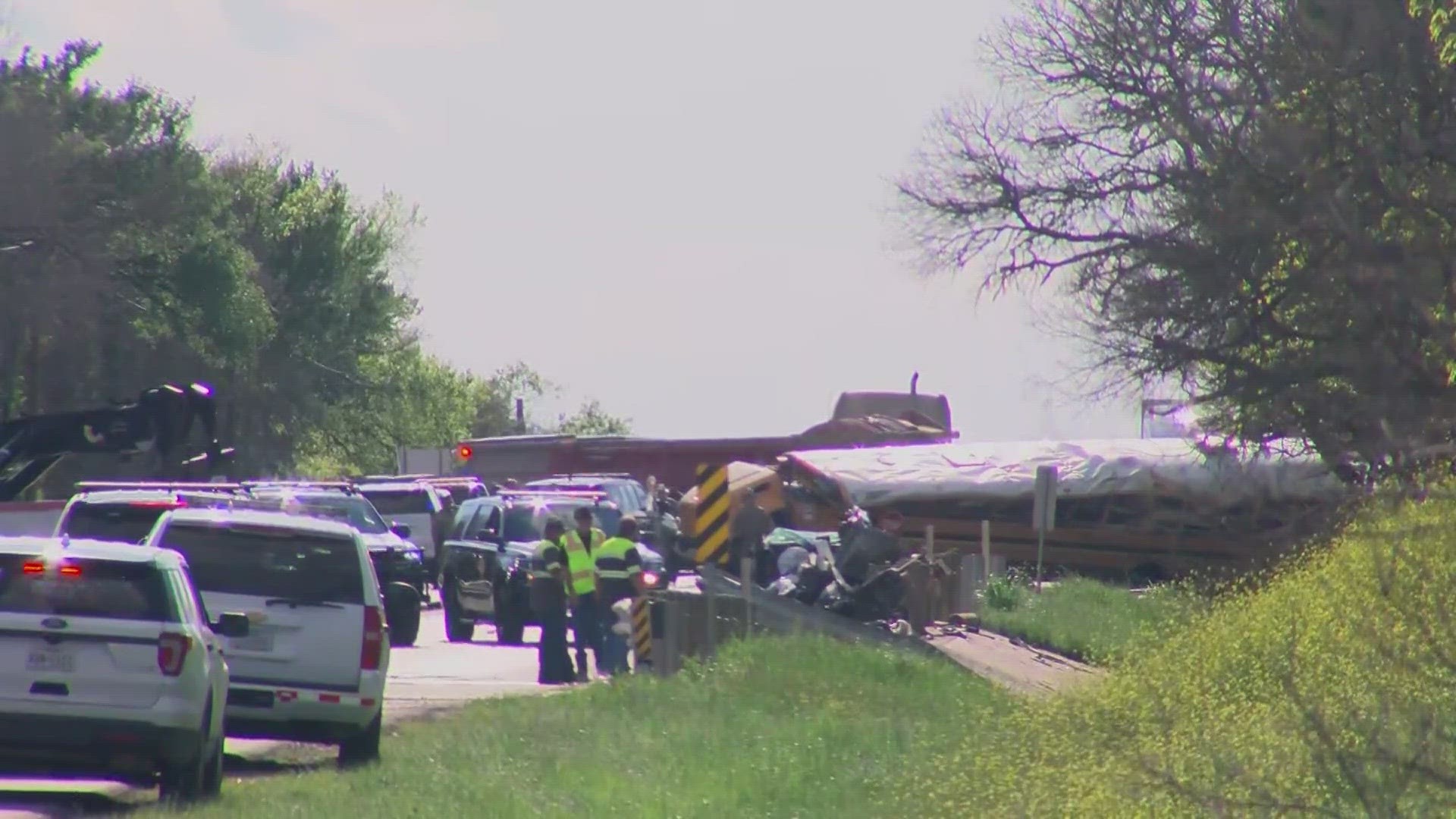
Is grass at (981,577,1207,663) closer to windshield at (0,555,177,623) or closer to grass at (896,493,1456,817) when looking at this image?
grass at (896,493,1456,817)

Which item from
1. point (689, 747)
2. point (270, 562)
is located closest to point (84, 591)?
point (270, 562)

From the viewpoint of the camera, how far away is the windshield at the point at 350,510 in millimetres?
27953

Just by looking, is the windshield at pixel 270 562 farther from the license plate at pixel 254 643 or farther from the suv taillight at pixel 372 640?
the license plate at pixel 254 643

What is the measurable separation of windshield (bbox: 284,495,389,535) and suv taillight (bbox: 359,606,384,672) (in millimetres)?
13114

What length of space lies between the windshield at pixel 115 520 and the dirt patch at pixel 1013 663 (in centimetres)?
681

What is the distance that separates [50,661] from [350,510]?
16.7 meters

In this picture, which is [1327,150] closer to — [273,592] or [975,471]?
[273,592]

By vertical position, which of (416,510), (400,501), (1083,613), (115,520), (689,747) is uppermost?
(115,520)

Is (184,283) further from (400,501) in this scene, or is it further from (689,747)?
(689,747)

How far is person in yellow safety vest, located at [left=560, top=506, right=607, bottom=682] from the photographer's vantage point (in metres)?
22.0

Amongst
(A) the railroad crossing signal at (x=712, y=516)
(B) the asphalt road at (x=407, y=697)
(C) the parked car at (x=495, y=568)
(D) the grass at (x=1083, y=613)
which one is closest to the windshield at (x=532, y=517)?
(C) the parked car at (x=495, y=568)

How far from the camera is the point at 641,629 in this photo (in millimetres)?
21875

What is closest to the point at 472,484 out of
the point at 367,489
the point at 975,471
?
the point at 367,489

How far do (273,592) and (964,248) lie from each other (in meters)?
24.7
